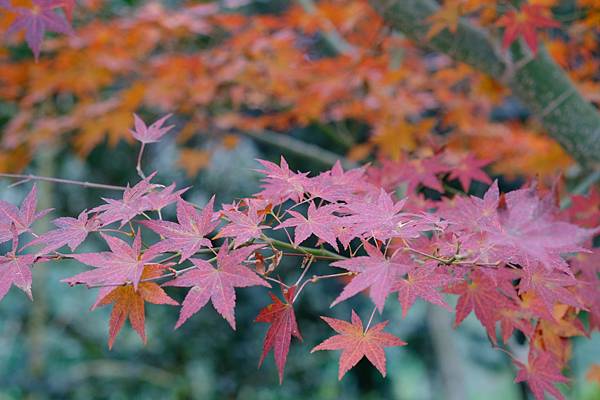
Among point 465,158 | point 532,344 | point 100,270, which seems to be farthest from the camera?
point 465,158

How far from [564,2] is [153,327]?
2941mm

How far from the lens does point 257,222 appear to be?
79 centimetres

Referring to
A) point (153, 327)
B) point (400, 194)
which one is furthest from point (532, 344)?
point (153, 327)

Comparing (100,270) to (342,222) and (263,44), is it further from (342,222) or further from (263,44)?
(263,44)

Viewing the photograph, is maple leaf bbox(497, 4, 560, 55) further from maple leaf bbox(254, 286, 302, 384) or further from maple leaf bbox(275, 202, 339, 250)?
maple leaf bbox(254, 286, 302, 384)

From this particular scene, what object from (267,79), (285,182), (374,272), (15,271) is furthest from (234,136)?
(374,272)

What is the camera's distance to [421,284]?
2.47 feet

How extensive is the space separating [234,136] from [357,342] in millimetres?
Result: 2037

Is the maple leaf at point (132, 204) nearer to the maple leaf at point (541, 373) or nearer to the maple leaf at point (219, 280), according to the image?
the maple leaf at point (219, 280)

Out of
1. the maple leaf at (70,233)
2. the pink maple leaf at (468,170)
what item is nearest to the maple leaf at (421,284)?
the maple leaf at (70,233)

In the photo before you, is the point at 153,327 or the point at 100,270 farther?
the point at 153,327

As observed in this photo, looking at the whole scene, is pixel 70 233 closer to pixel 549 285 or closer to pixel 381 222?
pixel 381 222

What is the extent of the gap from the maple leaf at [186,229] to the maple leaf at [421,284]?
0.91ft

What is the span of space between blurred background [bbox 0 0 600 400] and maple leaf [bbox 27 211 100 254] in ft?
2.57
